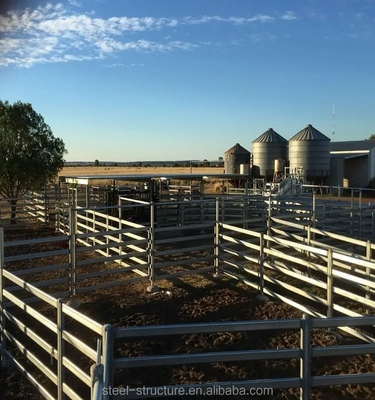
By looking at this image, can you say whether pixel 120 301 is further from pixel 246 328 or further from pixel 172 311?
pixel 246 328

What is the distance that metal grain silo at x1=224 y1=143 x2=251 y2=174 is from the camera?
36.5m

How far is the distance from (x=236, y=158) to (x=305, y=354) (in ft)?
110

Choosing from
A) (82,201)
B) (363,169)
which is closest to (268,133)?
(363,169)

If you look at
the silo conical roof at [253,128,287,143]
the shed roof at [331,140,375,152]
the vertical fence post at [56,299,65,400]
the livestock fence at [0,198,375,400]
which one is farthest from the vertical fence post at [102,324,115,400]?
the shed roof at [331,140,375,152]

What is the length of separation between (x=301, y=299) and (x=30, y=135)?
45.4ft

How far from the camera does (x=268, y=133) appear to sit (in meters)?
38.4

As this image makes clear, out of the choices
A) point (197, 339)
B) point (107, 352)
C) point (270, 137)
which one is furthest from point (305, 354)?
point (270, 137)

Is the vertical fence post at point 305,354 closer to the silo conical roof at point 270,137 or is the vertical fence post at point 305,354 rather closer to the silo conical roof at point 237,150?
the silo conical roof at point 237,150

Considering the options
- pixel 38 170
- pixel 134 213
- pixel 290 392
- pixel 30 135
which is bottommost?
pixel 290 392

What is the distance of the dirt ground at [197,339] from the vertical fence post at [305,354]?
40.1 inches

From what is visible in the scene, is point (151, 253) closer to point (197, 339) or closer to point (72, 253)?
point (72, 253)

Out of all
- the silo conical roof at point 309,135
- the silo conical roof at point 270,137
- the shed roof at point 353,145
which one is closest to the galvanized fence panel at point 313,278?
the silo conical roof at point 309,135

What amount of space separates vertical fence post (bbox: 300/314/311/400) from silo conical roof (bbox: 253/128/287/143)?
1365 inches

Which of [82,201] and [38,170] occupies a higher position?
[38,170]
